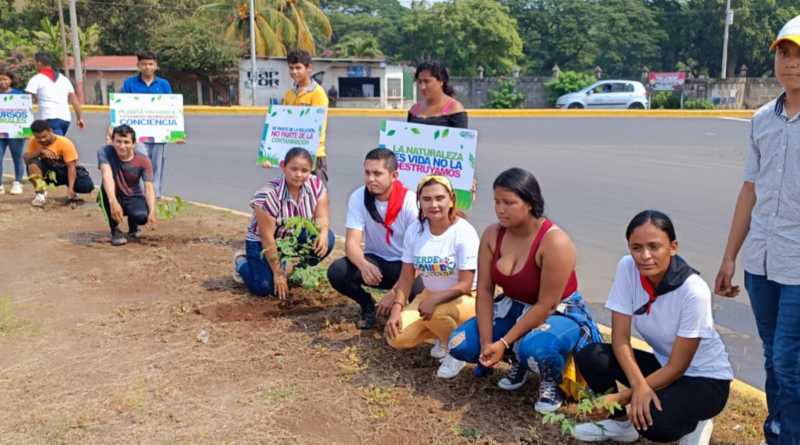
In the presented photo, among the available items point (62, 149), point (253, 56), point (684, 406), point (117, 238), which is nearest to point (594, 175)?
point (117, 238)

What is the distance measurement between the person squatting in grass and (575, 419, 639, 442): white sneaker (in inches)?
293

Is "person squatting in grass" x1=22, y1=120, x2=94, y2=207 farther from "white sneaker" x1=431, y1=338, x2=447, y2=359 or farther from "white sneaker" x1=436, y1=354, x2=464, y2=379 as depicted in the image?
"white sneaker" x1=436, y1=354, x2=464, y2=379

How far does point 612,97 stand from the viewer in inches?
1232

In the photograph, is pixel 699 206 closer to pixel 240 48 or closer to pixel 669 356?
pixel 669 356

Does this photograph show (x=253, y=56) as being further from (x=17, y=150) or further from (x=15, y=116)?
(x=15, y=116)

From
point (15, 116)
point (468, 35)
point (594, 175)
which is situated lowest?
point (594, 175)

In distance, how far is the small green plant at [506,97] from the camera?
41312mm

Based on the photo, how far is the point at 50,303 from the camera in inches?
209

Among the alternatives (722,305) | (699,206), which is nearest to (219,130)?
(699,206)

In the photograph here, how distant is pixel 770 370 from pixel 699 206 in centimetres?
624

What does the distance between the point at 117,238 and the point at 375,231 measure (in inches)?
134

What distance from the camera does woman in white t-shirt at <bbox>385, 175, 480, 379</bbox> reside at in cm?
410

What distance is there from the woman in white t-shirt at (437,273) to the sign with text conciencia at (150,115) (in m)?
→ 4.48

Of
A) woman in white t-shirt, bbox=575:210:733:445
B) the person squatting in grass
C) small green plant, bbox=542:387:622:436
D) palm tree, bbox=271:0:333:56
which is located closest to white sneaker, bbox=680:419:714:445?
woman in white t-shirt, bbox=575:210:733:445
